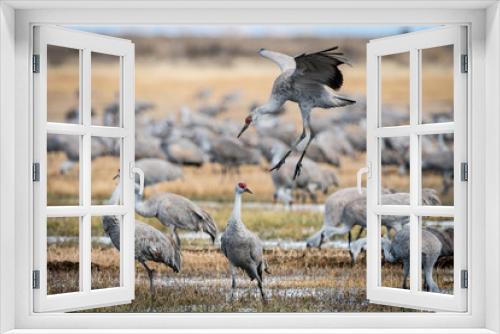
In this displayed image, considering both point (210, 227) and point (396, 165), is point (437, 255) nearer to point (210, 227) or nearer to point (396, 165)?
point (396, 165)

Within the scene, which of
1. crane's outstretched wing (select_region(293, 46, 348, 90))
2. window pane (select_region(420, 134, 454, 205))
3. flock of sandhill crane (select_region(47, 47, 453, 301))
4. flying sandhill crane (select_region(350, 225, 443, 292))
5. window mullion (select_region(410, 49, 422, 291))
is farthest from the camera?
window pane (select_region(420, 134, 454, 205))

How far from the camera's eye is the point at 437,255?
4.52 meters

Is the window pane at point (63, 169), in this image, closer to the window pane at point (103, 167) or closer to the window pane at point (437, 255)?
the window pane at point (103, 167)

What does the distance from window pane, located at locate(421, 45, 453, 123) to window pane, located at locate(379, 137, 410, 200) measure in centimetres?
42

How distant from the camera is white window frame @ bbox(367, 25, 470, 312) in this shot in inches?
117

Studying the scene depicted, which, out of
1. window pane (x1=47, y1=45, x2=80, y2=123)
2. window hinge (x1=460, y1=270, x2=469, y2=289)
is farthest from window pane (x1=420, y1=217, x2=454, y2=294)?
window pane (x1=47, y1=45, x2=80, y2=123)

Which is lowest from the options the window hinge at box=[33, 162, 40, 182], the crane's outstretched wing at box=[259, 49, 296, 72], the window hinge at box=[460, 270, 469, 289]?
the window hinge at box=[460, 270, 469, 289]

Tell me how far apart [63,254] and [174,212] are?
111cm

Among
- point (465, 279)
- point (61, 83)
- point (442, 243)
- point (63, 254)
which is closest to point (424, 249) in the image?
point (442, 243)

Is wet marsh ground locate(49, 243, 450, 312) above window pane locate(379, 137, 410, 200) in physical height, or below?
below

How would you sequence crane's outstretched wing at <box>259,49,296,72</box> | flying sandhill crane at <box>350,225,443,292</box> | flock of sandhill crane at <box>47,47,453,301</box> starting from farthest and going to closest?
flock of sandhill crane at <box>47,47,453,301</box> → crane's outstretched wing at <box>259,49,296,72</box> → flying sandhill crane at <box>350,225,443,292</box>

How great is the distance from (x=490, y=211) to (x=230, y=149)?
13.9 ft

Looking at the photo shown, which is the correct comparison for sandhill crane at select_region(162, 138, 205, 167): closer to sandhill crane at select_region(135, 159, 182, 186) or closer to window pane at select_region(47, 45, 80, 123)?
sandhill crane at select_region(135, 159, 182, 186)

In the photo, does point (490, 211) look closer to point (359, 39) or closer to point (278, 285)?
point (278, 285)
